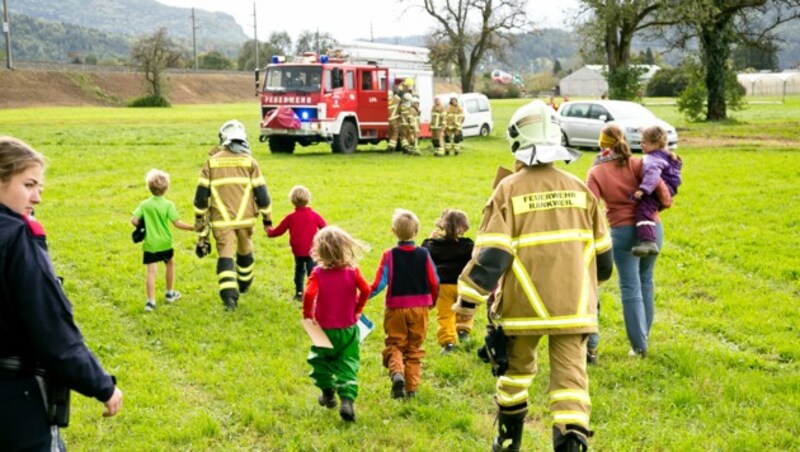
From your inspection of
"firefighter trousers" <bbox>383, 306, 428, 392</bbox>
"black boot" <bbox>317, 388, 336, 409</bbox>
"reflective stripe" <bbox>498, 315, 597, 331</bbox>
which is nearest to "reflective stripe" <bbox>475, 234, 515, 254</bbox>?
"reflective stripe" <bbox>498, 315, 597, 331</bbox>

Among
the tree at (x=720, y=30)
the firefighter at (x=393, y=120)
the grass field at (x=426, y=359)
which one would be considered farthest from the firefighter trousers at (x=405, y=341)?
the tree at (x=720, y=30)

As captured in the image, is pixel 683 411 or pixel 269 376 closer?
pixel 683 411

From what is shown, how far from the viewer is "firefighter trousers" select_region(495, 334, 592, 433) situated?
4203 millimetres

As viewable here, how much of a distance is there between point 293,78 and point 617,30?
1809 centimetres

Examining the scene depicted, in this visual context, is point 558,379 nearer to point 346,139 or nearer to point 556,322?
point 556,322

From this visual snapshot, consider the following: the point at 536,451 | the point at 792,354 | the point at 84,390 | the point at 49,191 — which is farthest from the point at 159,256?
the point at 49,191

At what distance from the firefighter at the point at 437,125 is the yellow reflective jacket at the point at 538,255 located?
740 inches

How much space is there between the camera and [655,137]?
21.0ft

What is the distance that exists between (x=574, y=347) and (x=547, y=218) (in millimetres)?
723

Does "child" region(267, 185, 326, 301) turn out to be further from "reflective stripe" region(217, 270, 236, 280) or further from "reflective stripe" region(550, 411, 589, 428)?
"reflective stripe" region(550, 411, 589, 428)

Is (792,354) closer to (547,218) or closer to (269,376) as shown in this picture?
(547,218)

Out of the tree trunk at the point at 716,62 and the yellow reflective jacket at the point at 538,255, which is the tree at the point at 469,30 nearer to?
the tree trunk at the point at 716,62

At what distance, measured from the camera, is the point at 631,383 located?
600 centimetres

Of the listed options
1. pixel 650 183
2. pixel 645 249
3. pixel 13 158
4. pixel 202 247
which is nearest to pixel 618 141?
pixel 650 183
